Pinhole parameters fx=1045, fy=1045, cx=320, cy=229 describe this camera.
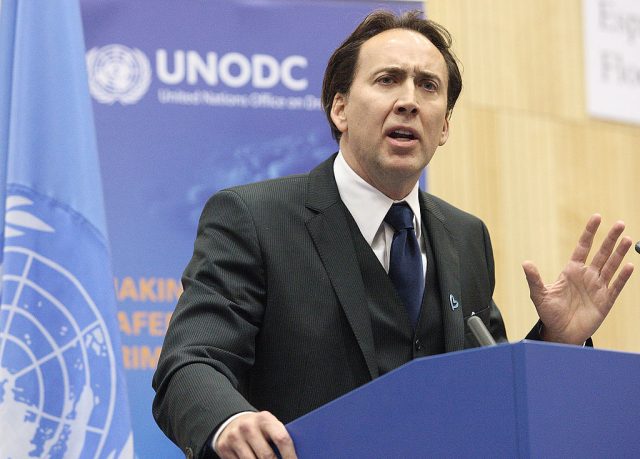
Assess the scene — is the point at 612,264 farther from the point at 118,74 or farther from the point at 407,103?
the point at 118,74

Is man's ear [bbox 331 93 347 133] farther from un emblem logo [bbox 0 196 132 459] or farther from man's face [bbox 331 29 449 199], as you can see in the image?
un emblem logo [bbox 0 196 132 459]

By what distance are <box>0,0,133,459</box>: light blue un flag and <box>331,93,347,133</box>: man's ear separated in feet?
2.74

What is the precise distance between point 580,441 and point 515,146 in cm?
379

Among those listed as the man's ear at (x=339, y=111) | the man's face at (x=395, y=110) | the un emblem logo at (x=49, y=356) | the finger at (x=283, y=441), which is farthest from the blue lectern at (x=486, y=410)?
the un emblem logo at (x=49, y=356)

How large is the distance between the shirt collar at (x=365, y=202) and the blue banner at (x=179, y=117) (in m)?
1.51

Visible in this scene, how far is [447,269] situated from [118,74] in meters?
1.99

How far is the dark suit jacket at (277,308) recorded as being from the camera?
2375 millimetres

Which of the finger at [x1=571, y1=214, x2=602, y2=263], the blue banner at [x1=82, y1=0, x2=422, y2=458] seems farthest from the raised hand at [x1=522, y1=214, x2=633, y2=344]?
the blue banner at [x1=82, y1=0, x2=422, y2=458]

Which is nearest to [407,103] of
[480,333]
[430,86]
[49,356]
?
[430,86]

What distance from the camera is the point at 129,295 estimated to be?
4.14 m

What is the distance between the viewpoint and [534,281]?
2.62 m

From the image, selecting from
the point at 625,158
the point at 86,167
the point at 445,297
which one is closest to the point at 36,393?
the point at 86,167

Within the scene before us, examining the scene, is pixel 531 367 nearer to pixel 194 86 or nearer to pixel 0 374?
pixel 0 374

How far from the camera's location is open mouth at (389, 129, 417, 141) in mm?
2844
